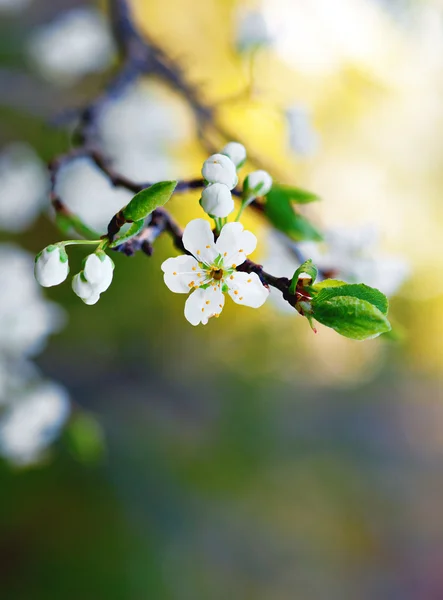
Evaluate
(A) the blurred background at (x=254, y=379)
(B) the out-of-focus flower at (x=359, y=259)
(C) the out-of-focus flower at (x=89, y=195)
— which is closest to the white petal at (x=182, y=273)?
(B) the out-of-focus flower at (x=359, y=259)

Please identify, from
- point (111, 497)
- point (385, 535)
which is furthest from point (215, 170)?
point (385, 535)

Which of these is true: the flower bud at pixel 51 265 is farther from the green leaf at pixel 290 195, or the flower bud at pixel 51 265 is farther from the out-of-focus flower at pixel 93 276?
the green leaf at pixel 290 195

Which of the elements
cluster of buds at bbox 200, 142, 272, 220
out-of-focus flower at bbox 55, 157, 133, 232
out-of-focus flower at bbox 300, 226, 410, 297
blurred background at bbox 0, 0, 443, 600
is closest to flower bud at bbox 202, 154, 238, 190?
cluster of buds at bbox 200, 142, 272, 220

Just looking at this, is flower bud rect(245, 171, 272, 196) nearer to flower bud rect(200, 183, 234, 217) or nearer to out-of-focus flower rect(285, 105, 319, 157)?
flower bud rect(200, 183, 234, 217)

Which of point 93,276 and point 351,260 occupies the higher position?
point 351,260

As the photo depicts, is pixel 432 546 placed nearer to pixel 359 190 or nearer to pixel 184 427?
pixel 184 427

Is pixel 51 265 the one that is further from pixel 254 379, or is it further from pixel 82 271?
pixel 254 379

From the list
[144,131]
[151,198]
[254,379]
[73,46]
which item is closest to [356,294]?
[151,198]
